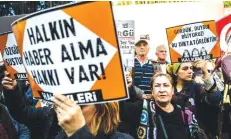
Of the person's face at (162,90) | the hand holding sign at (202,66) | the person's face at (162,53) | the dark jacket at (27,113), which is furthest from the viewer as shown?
the person's face at (162,53)

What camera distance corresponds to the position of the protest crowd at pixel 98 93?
1.79m

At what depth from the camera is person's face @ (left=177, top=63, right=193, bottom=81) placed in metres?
5.08

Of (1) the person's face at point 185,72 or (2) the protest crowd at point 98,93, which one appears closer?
(2) the protest crowd at point 98,93

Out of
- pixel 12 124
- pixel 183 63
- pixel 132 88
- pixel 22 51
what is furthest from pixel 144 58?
pixel 22 51

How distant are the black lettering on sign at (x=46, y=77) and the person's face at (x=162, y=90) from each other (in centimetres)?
181

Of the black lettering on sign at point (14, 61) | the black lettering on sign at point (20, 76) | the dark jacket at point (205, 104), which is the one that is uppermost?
the black lettering on sign at point (14, 61)

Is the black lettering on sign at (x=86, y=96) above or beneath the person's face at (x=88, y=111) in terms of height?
above

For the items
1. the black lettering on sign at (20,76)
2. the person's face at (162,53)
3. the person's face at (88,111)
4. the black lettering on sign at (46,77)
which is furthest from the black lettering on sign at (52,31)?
the person's face at (162,53)

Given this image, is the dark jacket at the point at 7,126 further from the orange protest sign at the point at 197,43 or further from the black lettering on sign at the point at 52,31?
the orange protest sign at the point at 197,43

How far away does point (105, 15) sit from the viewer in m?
1.72

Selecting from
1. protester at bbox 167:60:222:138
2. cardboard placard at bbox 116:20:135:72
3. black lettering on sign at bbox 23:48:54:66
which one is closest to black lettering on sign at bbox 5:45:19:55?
black lettering on sign at bbox 23:48:54:66

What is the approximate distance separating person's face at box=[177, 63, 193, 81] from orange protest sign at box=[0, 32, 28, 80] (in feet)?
7.40

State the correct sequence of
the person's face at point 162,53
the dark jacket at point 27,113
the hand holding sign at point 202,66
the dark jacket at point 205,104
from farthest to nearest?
→ the person's face at point 162,53 → the hand holding sign at point 202,66 → the dark jacket at point 205,104 → the dark jacket at point 27,113

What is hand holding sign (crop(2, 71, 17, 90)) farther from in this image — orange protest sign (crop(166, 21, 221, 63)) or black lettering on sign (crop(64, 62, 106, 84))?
orange protest sign (crop(166, 21, 221, 63))
